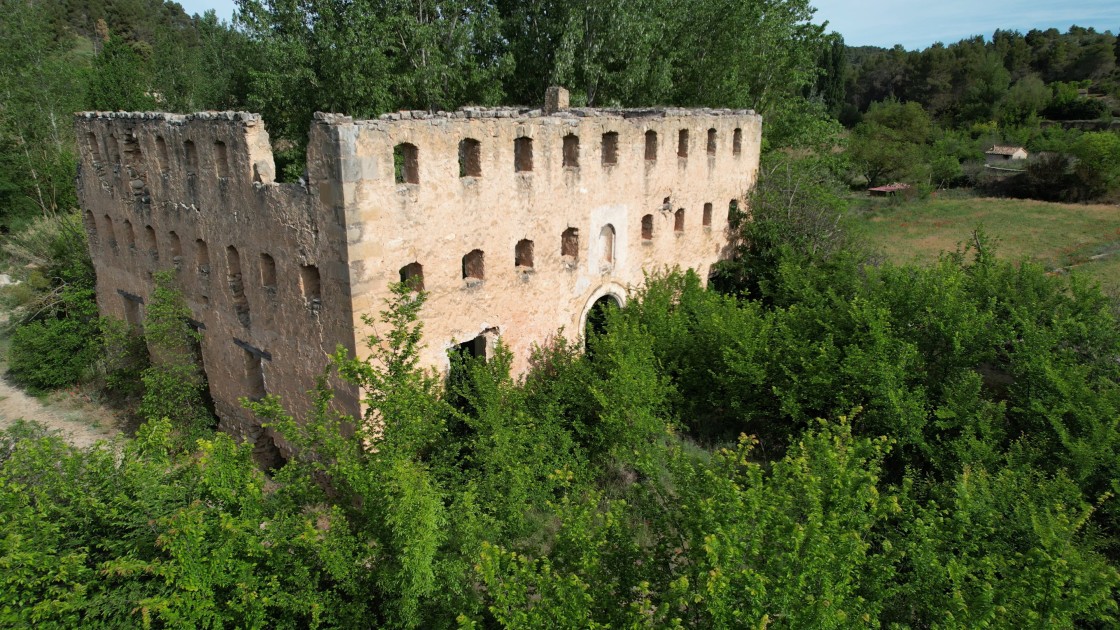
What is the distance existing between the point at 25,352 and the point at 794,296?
2329 centimetres

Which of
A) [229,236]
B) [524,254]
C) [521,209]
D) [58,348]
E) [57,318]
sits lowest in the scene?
[58,348]

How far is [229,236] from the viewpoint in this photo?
1463 centimetres

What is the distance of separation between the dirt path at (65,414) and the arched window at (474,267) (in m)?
12.3

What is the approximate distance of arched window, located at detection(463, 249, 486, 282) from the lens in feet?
46.6

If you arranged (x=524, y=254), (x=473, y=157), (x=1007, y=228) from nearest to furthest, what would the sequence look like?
(x=473, y=157)
(x=524, y=254)
(x=1007, y=228)

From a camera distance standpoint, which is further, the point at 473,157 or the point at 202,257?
the point at 202,257

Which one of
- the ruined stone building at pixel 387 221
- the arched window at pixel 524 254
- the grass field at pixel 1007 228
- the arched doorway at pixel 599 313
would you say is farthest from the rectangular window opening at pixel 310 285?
the grass field at pixel 1007 228

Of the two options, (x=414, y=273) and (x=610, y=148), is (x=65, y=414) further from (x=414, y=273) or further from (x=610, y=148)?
(x=610, y=148)

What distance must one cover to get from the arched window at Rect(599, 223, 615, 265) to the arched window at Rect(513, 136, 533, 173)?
2.91m

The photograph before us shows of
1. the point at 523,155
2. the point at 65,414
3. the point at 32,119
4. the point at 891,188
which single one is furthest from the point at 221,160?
the point at 891,188

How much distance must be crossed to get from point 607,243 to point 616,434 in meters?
5.59

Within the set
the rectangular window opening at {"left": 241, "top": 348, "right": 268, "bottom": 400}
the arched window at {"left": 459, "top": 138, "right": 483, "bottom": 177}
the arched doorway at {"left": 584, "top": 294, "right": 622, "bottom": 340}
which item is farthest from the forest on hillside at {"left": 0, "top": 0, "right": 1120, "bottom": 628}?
the arched window at {"left": 459, "top": 138, "right": 483, "bottom": 177}

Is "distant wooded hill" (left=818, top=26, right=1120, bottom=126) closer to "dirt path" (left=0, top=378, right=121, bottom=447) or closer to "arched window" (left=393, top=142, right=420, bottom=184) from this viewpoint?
"arched window" (left=393, top=142, right=420, bottom=184)

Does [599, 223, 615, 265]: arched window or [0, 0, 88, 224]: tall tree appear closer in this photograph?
[599, 223, 615, 265]: arched window
